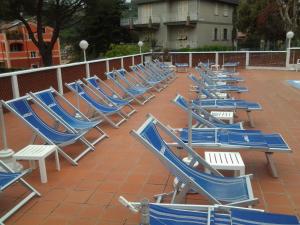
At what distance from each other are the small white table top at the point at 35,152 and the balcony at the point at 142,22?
3139 cm

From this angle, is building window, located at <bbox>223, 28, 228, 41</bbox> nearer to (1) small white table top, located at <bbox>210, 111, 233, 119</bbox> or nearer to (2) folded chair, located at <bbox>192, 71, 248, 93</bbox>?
(2) folded chair, located at <bbox>192, 71, 248, 93</bbox>

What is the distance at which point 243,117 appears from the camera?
6703 mm

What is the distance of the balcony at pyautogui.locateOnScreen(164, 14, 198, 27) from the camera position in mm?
31966

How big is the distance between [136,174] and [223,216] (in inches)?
73.0

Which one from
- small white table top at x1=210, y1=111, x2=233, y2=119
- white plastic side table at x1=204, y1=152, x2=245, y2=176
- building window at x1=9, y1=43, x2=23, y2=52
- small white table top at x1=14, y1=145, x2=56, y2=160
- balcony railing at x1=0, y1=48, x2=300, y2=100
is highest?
building window at x1=9, y1=43, x2=23, y2=52

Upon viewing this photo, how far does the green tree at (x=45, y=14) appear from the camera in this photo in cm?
2303

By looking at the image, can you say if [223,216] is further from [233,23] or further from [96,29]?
[233,23]

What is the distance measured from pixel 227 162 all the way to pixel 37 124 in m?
2.52

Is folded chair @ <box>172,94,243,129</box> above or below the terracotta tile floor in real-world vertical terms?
above

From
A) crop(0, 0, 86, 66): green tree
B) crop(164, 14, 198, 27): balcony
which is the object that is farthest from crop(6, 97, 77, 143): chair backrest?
crop(164, 14, 198, 27): balcony

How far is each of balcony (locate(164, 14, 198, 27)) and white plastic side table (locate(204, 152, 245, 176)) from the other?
97.9 feet

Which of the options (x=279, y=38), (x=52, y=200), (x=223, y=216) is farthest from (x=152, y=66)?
(x=279, y=38)

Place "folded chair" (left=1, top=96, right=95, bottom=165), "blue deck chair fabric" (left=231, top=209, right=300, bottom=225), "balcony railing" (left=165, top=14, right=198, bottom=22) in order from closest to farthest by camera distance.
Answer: "blue deck chair fabric" (left=231, top=209, right=300, bottom=225), "folded chair" (left=1, top=96, right=95, bottom=165), "balcony railing" (left=165, top=14, right=198, bottom=22)

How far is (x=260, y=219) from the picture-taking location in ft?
7.10
